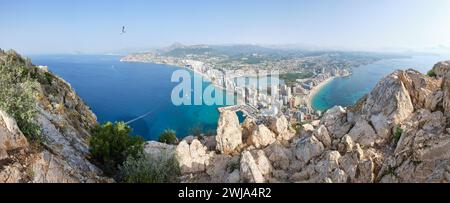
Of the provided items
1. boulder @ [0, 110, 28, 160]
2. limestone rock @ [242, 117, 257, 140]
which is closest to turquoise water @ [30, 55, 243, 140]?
limestone rock @ [242, 117, 257, 140]

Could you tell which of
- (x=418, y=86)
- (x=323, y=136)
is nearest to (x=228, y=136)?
(x=323, y=136)

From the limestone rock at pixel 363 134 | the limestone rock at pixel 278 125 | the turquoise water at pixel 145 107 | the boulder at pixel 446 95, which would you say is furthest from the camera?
the turquoise water at pixel 145 107

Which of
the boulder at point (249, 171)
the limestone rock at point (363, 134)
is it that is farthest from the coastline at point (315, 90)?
the boulder at point (249, 171)

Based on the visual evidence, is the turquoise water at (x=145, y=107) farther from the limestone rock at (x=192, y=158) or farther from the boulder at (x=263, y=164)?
the boulder at (x=263, y=164)

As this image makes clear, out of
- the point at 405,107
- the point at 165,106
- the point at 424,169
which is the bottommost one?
the point at 165,106

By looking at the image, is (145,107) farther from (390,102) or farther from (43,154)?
(390,102)

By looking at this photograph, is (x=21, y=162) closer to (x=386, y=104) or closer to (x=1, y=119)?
(x=1, y=119)

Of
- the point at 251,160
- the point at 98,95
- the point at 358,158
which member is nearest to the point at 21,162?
the point at 251,160
